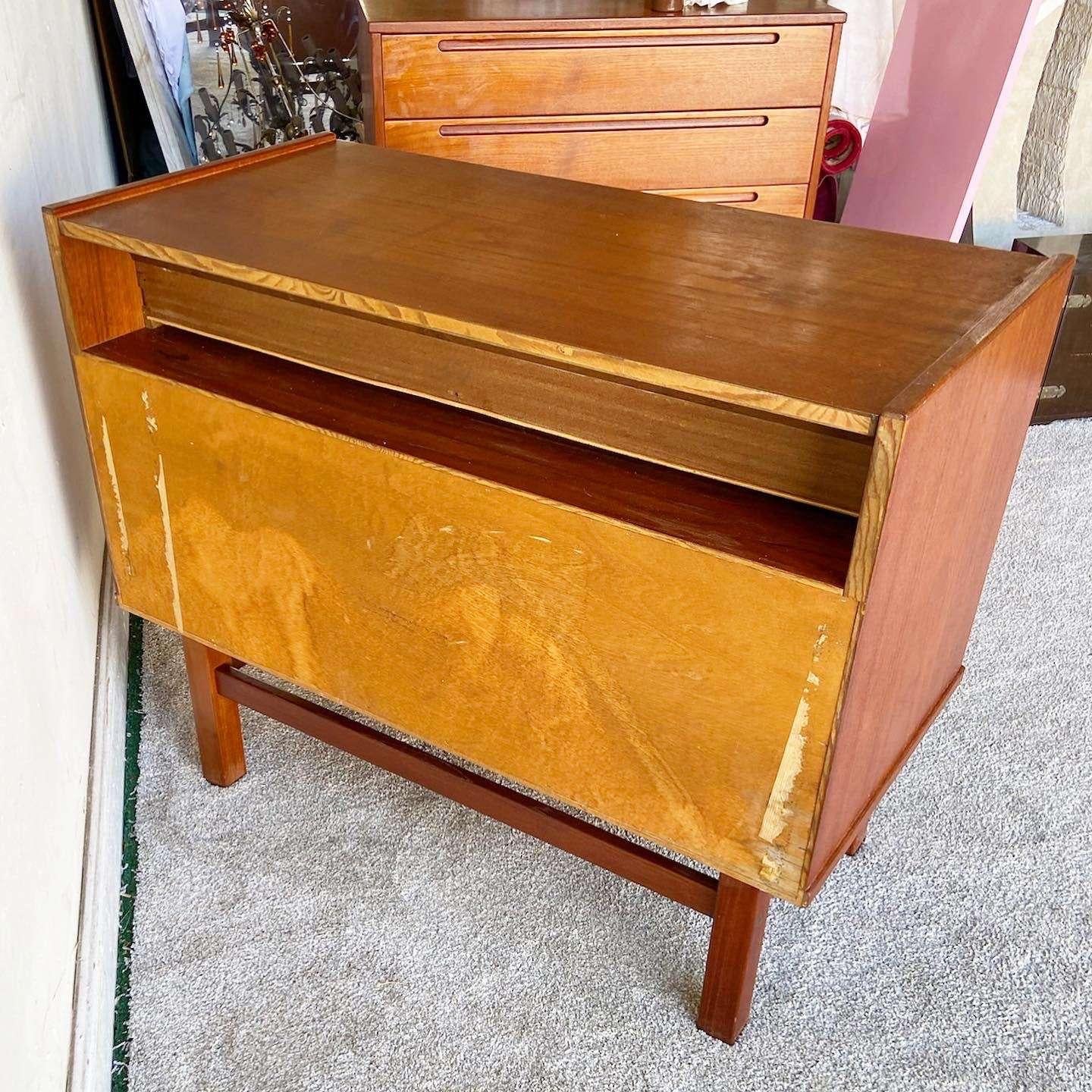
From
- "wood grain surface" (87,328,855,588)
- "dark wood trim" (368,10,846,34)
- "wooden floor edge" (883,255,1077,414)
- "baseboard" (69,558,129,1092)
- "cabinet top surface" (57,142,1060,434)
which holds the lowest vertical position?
"baseboard" (69,558,129,1092)

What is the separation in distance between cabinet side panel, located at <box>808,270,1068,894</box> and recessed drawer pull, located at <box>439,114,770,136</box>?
1441 millimetres

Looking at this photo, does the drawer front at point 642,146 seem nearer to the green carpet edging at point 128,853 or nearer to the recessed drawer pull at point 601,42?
the recessed drawer pull at point 601,42

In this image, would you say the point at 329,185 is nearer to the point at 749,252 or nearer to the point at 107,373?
the point at 107,373

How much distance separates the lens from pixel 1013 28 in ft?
7.57

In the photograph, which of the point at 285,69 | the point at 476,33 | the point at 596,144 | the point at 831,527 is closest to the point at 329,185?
the point at 831,527

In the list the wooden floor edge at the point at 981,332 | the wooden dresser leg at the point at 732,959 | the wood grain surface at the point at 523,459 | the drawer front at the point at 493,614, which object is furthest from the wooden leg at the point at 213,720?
the wooden floor edge at the point at 981,332

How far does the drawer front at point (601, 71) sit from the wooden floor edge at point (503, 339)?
1219 millimetres

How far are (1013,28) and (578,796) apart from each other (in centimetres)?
201

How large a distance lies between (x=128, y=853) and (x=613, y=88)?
1771mm

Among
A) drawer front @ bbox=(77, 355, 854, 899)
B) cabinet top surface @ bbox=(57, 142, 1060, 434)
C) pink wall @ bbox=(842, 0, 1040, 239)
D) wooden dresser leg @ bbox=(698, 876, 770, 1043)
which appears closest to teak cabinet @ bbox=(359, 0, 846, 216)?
pink wall @ bbox=(842, 0, 1040, 239)

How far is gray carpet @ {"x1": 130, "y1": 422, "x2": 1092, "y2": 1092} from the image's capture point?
1.19 m

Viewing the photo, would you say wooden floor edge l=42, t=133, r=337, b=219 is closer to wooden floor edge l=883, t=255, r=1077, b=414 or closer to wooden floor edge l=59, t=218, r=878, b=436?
wooden floor edge l=59, t=218, r=878, b=436

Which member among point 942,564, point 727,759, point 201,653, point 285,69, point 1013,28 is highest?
point 1013,28

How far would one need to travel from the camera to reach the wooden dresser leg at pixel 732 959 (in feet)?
3.72
